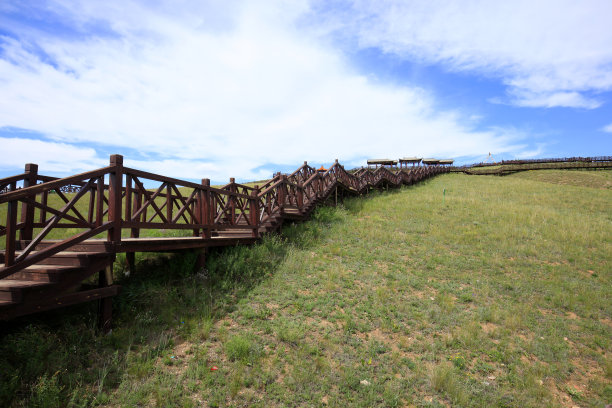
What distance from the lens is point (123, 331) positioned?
17.3 ft

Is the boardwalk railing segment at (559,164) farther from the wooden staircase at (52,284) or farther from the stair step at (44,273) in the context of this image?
the stair step at (44,273)

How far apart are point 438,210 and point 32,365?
1682 centimetres

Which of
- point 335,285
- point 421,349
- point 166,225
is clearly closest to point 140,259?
point 166,225

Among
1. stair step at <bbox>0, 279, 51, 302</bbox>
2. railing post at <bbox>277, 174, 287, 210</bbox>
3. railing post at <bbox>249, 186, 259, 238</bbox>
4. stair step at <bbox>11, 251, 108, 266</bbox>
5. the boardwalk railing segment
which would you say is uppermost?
the boardwalk railing segment

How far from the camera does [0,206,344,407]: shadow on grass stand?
4070 mm

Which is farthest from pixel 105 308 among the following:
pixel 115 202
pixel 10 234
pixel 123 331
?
pixel 10 234

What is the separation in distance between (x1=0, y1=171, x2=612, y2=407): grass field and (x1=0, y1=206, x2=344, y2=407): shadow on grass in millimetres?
26

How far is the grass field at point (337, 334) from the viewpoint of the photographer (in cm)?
440

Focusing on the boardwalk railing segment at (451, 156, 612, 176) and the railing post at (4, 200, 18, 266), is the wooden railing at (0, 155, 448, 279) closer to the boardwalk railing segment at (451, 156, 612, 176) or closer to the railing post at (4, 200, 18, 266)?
the railing post at (4, 200, 18, 266)

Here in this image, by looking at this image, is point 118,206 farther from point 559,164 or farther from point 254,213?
point 559,164

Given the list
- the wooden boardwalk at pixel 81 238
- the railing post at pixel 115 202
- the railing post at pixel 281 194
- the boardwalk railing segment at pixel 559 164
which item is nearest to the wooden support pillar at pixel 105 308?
the wooden boardwalk at pixel 81 238

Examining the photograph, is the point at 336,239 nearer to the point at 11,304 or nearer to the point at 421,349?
the point at 421,349

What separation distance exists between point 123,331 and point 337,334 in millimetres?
3903

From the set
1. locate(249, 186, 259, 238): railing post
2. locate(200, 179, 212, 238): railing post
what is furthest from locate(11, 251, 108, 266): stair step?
locate(249, 186, 259, 238): railing post
